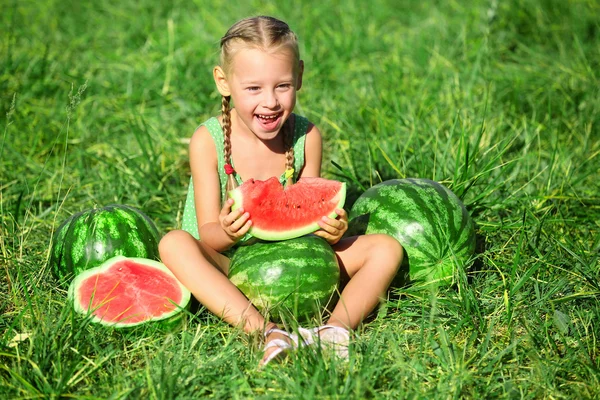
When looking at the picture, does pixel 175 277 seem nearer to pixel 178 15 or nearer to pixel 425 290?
pixel 425 290

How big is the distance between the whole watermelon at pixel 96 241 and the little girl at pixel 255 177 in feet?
0.90

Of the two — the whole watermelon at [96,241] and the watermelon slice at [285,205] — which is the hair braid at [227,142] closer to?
the watermelon slice at [285,205]

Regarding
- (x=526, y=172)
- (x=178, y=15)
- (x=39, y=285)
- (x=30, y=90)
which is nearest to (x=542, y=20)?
(x=526, y=172)

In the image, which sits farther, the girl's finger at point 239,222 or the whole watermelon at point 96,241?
the whole watermelon at point 96,241

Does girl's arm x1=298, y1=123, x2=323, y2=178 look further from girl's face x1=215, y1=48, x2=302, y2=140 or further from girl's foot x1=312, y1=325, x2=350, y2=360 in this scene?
girl's foot x1=312, y1=325, x2=350, y2=360

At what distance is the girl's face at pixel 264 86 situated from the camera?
11.1ft

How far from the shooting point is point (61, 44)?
684 cm

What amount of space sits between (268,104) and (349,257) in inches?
34.4

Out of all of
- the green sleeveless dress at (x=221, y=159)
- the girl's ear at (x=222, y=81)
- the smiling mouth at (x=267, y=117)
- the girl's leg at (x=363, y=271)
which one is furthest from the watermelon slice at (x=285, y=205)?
the girl's ear at (x=222, y=81)

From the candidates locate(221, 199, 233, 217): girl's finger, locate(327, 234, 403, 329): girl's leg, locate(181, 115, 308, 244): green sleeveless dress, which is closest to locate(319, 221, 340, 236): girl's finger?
locate(327, 234, 403, 329): girl's leg

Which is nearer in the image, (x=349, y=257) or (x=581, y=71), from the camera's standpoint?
(x=349, y=257)

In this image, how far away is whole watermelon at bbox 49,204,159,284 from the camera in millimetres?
3383

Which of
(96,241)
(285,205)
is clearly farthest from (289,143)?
(96,241)

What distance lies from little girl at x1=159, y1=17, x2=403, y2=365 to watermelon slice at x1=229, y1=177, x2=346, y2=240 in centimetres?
5
